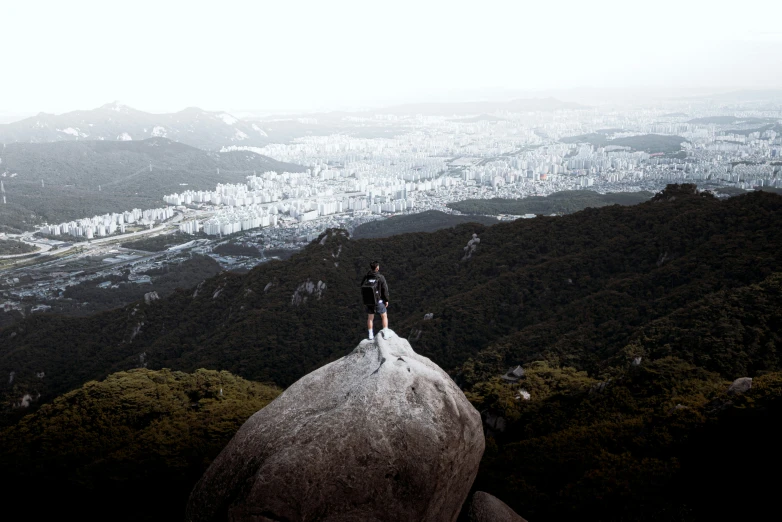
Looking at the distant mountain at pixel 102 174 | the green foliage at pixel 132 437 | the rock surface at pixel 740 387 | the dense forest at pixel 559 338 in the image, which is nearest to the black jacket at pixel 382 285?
the dense forest at pixel 559 338

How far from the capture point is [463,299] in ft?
75.9

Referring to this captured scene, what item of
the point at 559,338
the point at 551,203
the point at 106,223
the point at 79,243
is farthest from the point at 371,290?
the point at 106,223

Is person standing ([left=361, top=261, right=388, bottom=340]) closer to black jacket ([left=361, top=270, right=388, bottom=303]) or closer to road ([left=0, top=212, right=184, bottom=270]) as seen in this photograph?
black jacket ([left=361, top=270, right=388, bottom=303])

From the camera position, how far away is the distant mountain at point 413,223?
52.8m

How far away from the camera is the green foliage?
37.5 ft

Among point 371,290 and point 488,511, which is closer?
point 371,290

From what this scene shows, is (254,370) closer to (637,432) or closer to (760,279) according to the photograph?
(637,432)

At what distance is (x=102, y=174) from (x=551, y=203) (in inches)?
3679

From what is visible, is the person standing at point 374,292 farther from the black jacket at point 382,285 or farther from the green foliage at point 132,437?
the green foliage at point 132,437

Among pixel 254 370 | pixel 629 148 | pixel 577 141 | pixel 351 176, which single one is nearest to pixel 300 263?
pixel 254 370

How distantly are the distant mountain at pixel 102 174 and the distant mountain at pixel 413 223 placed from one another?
4596 cm

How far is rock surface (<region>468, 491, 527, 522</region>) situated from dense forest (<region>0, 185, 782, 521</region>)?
129 centimetres

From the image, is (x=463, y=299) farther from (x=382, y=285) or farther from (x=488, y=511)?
(x=382, y=285)

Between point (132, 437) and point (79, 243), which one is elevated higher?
point (132, 437)
